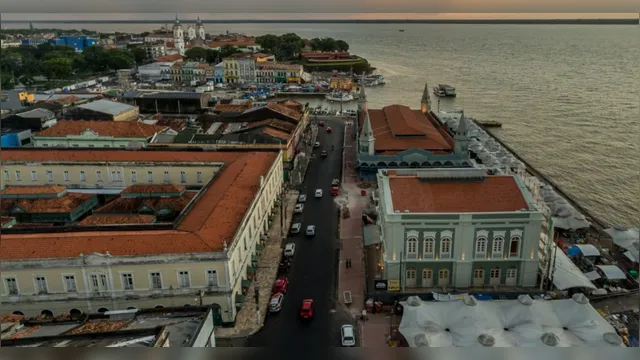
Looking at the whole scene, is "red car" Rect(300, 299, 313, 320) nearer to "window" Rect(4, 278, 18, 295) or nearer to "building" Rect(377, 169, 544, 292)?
"building" Rect(377, 169, 544, 292)

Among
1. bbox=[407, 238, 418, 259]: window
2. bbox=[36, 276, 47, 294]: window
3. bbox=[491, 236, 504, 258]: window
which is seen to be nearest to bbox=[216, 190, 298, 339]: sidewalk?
bbox=[407, 238, 418, 259]: window

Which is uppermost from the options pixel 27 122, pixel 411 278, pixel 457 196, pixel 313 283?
pixel 457 196

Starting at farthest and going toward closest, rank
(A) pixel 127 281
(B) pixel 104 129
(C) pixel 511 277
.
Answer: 1. (B) pixel 104 129
2. (C) pixel 511 277
3. (A) pixel 127 281

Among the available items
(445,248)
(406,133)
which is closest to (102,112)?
(406,133)

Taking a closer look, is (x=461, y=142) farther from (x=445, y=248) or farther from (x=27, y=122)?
(x=27, y=122)

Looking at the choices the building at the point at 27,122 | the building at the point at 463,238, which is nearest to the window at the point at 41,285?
the building at the point at 463,238

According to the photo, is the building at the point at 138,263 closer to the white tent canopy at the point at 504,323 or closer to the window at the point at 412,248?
the window at the point at 412,248
